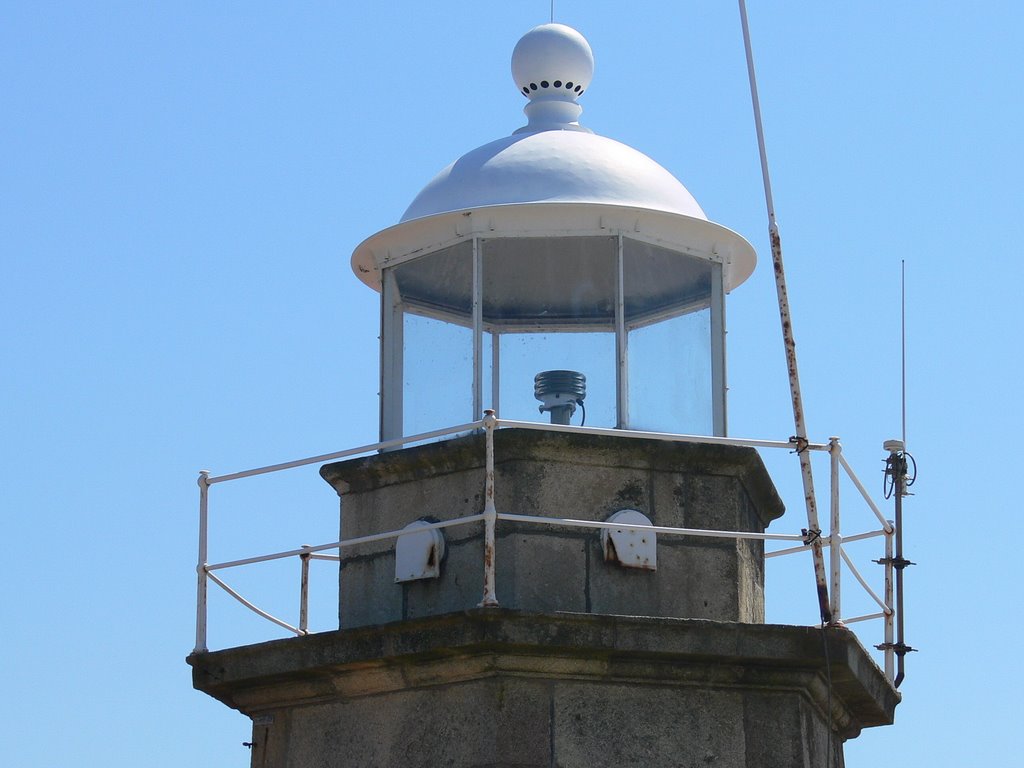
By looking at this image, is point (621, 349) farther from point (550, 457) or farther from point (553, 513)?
point (553, 513)

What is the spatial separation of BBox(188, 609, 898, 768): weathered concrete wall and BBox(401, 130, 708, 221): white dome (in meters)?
2.80

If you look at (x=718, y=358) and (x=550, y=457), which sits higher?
(x=718, y=358)

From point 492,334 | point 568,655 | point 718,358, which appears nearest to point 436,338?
point 492,334

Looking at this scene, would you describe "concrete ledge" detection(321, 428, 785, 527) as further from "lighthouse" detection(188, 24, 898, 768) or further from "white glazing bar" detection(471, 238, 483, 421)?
"white glazing bar" detection(471, 238, 483, 421)

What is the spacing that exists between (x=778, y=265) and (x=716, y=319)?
1.25m

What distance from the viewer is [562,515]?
492 inches

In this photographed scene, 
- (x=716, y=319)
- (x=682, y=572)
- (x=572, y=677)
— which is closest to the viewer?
(x=572, y=677)

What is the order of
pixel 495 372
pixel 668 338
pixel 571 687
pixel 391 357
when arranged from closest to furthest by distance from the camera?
pixel 571 687, pixel 495 372, pixel 668 338, pixel 391 357

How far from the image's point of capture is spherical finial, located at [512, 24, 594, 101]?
14.0 metres

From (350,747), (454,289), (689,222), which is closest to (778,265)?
(689,222)

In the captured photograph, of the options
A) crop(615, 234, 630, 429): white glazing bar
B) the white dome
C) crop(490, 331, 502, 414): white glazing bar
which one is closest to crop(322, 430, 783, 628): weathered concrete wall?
crop(615, 234, 630, 429): white glazing bar

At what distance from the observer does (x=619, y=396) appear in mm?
13016

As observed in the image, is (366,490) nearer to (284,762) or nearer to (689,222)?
(284,762)

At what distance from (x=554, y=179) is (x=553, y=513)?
208 centimetres
